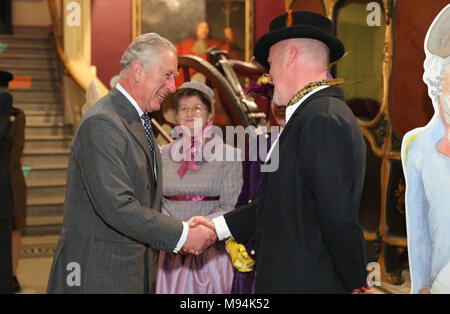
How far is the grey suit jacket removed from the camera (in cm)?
208

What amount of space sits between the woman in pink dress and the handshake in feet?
2.85

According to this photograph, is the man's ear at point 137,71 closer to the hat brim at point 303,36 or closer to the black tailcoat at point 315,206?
the hat brim at point 303,36

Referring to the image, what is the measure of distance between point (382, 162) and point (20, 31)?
33.8ft

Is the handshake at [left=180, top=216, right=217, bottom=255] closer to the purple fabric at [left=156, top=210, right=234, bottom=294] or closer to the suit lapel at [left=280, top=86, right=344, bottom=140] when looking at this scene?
the suit lapel at [left=280, top=86, right=344, bottom=140]

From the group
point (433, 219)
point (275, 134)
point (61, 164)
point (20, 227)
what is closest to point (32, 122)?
point (61, 164)

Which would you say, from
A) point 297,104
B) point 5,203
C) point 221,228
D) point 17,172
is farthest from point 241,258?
point 17,172

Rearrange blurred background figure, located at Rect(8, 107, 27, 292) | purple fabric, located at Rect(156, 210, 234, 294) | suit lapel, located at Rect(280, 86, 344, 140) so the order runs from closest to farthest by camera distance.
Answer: suit lapel, located at Rect(280, 86, 344, 140), purple fabric, located at Rect(156, 210, 234, 294), blurred background figure, located at Rect(8, 107, 27, 292)

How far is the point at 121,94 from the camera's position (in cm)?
231

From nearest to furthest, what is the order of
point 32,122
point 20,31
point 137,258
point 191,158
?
point 137,258 → point 191,158 → point 32,122 → point 20,31

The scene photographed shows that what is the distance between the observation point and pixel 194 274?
338 centimetres

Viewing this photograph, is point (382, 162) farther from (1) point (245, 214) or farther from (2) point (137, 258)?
(2) point (137, 258)

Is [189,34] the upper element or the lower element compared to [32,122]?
upper

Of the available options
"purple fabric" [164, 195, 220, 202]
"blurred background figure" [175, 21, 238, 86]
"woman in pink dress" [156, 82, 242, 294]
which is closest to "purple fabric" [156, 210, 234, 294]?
"woman in pink dress" [156, 82, 242, 294]

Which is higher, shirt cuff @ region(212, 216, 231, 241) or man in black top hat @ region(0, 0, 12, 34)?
man in black top hat @ region(0, 0, 12, 34)
